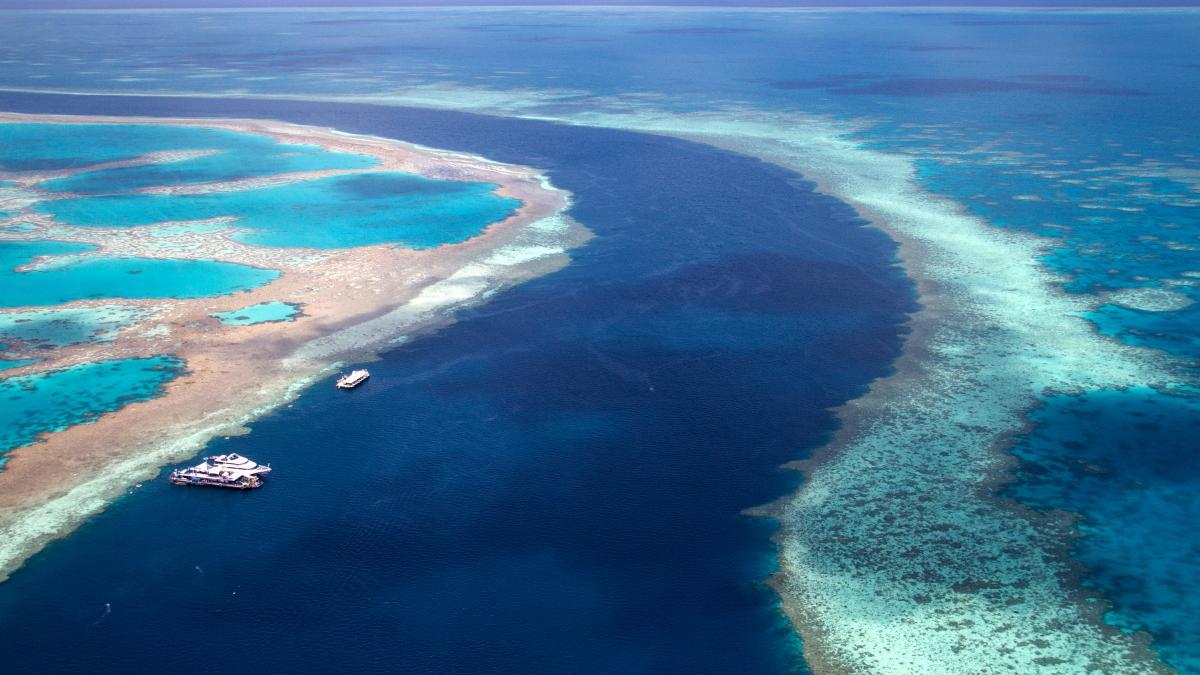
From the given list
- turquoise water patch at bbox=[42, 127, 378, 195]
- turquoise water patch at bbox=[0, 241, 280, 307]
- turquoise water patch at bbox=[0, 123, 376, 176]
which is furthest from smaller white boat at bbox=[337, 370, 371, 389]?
turquoise water patch at bbox=[0, 123, 376, 176]

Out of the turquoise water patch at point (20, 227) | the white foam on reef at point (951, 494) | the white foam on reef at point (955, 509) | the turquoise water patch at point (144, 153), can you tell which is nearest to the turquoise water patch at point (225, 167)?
the turquoise water patch at point (144, 153)


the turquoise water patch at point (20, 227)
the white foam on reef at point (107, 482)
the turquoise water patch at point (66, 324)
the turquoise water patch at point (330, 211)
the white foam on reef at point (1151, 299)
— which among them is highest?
the white foam on reef at point (1151, 299)

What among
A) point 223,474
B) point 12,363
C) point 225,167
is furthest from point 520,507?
point 225,167

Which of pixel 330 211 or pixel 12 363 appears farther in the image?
pixel 330 211

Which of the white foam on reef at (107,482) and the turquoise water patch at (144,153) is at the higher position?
the turquoise water patch at (144,153)

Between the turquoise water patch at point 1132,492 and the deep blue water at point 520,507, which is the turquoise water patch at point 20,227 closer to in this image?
the deep blue water at point 520,507

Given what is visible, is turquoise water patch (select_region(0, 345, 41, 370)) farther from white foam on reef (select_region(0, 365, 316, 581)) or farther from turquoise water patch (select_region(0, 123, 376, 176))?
turquoise water patch (select_region(0, 123, 376, 176))

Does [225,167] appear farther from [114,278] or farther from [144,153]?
[114,278]
